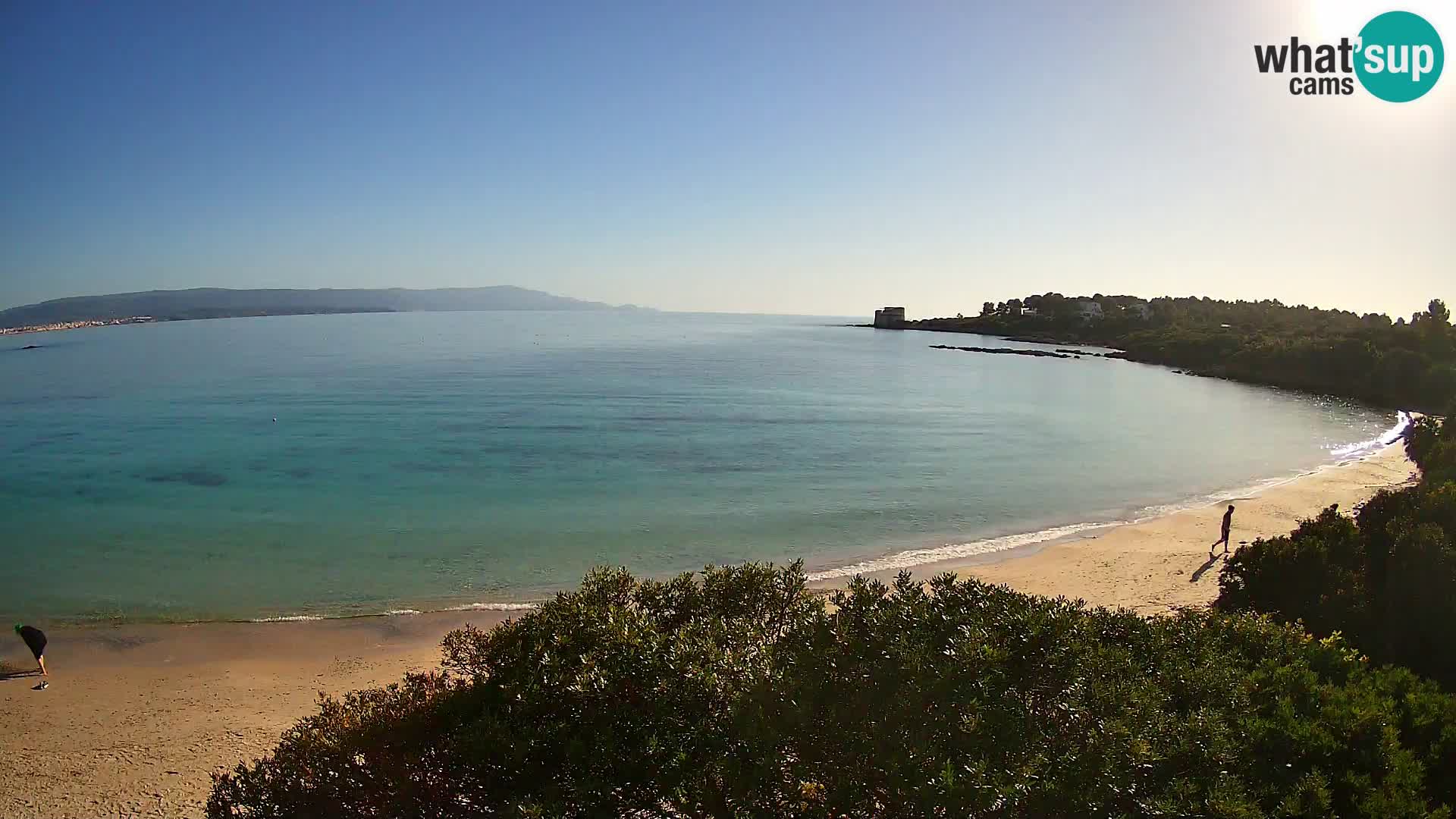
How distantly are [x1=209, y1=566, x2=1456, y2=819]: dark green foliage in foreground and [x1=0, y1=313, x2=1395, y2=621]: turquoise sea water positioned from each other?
11141 millimetres

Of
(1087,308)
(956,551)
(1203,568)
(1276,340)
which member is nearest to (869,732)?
(956,551)

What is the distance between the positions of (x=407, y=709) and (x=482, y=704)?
2.08ft

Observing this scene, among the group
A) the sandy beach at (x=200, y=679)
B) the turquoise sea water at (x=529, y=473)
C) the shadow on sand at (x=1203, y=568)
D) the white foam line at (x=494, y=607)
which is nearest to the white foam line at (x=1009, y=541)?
the turquoise sea water at (x=529, y=473)

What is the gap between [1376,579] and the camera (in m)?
10.5

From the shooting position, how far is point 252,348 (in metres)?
102

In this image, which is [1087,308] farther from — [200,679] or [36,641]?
[36,641]

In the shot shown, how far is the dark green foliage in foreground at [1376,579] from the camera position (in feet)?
29.8

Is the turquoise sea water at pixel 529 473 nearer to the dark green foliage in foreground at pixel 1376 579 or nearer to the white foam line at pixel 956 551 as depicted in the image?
the white foam line at pixel 956 551

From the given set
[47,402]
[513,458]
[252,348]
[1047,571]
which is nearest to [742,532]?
[1047,571]

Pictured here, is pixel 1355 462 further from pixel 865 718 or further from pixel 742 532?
pixel 865 718

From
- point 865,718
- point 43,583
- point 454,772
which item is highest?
point 865,718

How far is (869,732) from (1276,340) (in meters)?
97.0

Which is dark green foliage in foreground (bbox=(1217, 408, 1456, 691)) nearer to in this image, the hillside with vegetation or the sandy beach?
the sandy beach

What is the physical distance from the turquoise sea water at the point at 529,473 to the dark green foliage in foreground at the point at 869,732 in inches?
439
